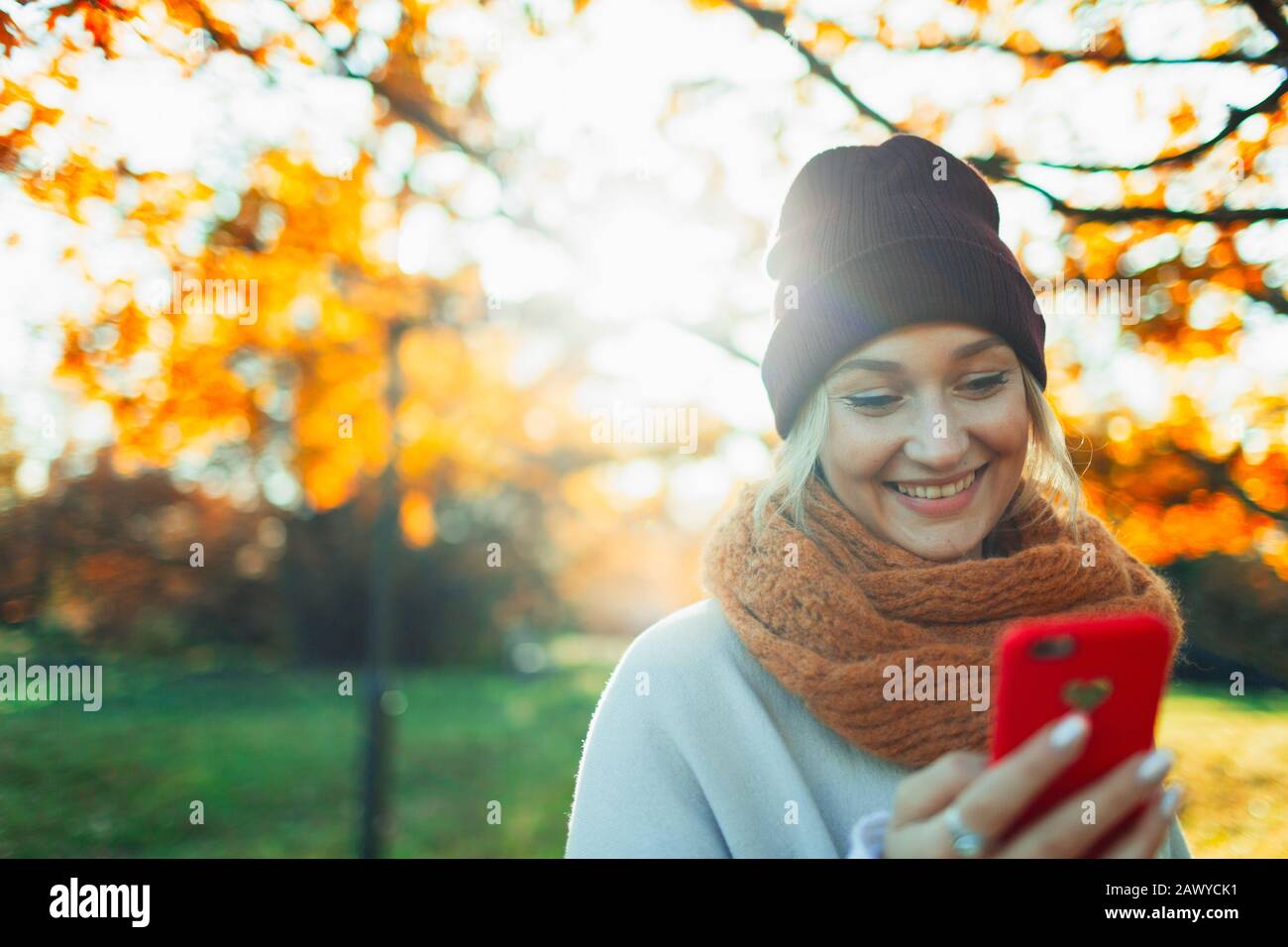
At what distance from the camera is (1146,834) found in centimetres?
116

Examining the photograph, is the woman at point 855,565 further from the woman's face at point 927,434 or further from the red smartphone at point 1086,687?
the red smartphone at point 1086,687

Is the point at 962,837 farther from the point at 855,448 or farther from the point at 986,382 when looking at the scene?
the point at 986,382

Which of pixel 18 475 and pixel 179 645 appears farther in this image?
pixel 179 645

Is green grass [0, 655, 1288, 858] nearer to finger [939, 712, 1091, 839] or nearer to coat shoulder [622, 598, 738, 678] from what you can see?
coat shoulder [622, 598, 738, 678]

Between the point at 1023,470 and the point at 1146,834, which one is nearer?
the point at 1146,834

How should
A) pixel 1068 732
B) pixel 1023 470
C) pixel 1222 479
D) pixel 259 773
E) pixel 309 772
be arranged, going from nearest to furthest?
pixel 1068 732 → pixel 1023 470 → pixel 1222 479 → pixel 259 773 → pixel 309 772

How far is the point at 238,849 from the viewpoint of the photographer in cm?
688

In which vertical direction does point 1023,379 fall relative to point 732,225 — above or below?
below

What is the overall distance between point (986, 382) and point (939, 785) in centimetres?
93

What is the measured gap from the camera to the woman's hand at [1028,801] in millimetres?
1069

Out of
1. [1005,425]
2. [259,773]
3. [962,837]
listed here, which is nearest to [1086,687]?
[962,837]
